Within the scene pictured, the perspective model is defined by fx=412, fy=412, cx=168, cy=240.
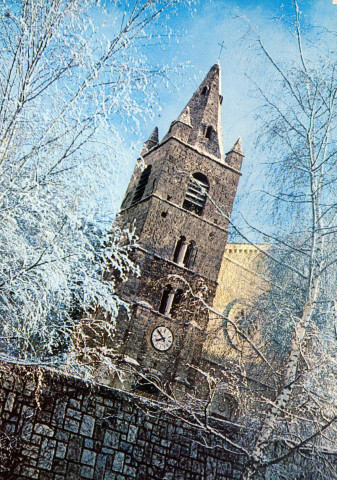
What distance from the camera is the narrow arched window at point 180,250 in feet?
68.0

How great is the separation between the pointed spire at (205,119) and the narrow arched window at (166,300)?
8300mm

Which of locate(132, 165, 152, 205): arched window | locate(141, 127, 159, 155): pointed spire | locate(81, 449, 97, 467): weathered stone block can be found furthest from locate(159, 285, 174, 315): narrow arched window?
locate(81, 449, 97, 467): weathered stone block

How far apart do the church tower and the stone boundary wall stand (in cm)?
921

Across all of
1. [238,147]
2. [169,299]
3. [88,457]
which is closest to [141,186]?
[238,147]

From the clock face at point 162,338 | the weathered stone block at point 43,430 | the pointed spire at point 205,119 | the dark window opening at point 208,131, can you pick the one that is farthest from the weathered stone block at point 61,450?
the dark window opening at point 208,131

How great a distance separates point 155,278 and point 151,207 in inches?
140

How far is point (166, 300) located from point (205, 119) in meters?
11.1

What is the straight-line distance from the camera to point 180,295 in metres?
20.4

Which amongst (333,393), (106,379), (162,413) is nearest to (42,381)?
(162,413)

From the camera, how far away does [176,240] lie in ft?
68.3

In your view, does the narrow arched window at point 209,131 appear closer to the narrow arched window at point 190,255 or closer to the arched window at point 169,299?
the narrow arched window at point 190,255

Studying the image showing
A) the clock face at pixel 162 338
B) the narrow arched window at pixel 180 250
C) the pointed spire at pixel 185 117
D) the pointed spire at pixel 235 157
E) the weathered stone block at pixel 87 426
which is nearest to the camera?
the weathered stone block at pixel 87 426

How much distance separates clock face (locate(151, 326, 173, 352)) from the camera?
1867cm

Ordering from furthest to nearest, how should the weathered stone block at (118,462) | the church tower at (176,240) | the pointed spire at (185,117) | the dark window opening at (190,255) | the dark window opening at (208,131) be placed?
the dark window opening at (208,131) < the pointed spire at (185,117) < the dark window opening at (190,255) < the church tower at (176,240) < the weathered stone block at (118,462)
